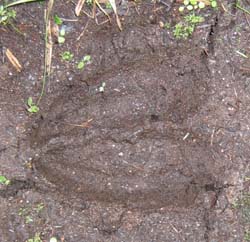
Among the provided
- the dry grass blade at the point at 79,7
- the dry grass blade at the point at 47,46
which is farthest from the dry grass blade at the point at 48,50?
the dry grass blade at the point at 79,7

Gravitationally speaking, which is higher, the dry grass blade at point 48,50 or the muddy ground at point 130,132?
the dry grass blade at point 48,50

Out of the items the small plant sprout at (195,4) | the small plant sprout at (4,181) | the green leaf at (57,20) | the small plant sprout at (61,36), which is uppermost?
the green leaf at (57,20)

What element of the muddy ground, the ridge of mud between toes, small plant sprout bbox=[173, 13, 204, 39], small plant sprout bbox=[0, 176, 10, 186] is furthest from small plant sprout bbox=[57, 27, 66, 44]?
small plant sprout bbox=[0, 176, 10, 186]

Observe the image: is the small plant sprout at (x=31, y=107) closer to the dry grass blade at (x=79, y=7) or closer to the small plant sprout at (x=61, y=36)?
the small plant sprout at (x=61, y=36)

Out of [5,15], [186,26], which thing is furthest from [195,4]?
[5,15]

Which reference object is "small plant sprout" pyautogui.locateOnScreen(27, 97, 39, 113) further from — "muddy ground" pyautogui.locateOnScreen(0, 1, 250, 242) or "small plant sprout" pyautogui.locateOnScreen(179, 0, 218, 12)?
"small plant sprout" pyautogui.locateOnScreen(179, 0, 218, 12)

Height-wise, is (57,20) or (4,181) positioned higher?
(57,20)

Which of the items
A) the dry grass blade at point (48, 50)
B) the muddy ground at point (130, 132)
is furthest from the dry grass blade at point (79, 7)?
the dry grass blade at point (48, 50)

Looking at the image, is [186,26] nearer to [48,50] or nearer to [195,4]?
[195,4]

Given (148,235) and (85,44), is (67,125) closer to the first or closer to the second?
(85,44)

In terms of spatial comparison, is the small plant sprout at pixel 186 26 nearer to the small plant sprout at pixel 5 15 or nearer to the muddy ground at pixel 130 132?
the muddy ground at pixel 130 132
